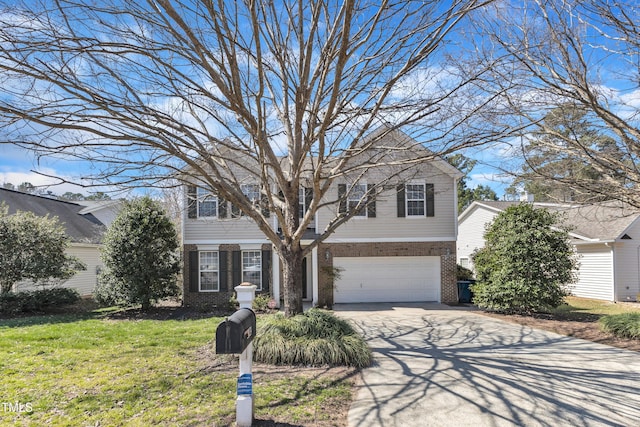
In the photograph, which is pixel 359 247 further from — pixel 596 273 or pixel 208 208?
pixel 596 273

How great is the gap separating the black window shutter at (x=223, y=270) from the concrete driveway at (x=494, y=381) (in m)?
6.78

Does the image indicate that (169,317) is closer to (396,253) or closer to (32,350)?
(32,350)

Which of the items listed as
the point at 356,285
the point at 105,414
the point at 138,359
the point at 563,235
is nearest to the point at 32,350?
the point at 138,359

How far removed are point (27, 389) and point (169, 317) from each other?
21.8 feet

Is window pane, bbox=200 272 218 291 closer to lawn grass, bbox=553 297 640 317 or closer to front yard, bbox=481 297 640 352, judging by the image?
front yard, bbox=481 297 640 352

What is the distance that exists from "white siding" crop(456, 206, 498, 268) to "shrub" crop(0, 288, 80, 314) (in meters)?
18.7

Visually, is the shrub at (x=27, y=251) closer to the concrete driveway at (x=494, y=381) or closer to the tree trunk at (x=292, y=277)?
the tree trunk at (x=292, y=277)

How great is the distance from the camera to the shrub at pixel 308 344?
601cm

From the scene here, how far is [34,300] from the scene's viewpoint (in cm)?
1199

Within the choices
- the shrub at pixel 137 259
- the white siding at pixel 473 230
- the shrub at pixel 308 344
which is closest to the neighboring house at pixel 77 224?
the shrub at pixel 137 259

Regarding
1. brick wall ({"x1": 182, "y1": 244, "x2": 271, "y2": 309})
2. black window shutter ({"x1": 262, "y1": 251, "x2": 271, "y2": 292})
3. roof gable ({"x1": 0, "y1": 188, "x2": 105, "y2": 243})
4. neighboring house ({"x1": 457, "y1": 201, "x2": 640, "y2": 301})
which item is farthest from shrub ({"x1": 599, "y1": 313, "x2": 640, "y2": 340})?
roof gable ({"x1": 0, "y1": 188, "x2": 105, "y2": 243})

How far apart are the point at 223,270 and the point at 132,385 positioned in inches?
360

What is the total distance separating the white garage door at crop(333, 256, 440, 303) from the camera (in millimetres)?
14469

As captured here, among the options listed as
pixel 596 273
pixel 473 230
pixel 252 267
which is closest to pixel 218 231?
pixel 252 267
